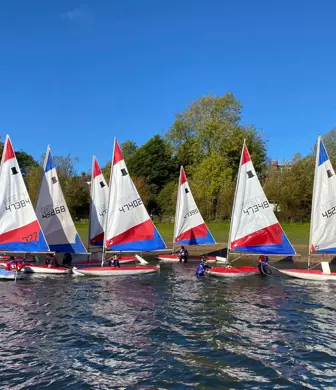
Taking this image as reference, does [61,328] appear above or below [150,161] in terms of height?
below

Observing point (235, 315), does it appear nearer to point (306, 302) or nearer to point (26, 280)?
point (306, 302)

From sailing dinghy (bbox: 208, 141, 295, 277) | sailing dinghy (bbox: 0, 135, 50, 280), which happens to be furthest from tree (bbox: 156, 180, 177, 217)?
sailing dinghy (bbox: 0, 135, 50, 280)

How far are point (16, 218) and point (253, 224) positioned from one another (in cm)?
1688

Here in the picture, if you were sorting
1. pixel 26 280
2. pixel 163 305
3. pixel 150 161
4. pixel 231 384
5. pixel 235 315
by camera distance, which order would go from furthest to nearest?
1. pixel 150 161
2. pixel 26 280
3. pixel 163 305
4. pixel 235 315
5. pixel 231 384

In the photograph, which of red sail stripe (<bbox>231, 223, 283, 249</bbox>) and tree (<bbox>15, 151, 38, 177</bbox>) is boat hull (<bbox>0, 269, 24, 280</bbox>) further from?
tree (<bbox>15, 151, 38, 177</bbox>)

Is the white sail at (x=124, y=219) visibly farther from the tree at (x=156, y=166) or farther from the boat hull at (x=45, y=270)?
the tree at (x=156, y=166)

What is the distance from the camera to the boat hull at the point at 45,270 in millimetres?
28922

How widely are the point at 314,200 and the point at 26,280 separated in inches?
780

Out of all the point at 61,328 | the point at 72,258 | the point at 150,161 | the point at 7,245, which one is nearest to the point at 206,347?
the point at 61,328

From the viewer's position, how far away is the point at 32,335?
15414 mm

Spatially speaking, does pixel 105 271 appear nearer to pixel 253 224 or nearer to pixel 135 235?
pixel 135 235

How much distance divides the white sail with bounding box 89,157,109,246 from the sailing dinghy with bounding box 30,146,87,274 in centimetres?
392

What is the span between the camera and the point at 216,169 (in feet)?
230

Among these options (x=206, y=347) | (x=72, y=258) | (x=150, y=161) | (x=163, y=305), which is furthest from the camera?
(x=150, y=161)
